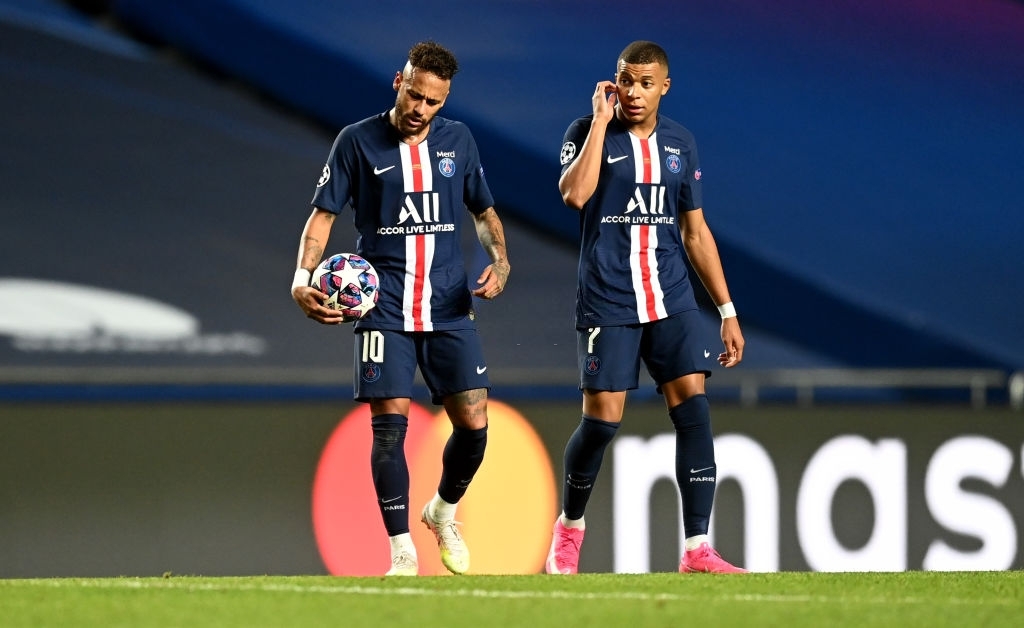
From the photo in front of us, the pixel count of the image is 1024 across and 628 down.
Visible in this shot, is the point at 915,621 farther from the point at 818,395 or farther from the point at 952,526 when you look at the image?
the point at 818,395

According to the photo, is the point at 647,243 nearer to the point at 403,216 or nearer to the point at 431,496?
the point at 403,216

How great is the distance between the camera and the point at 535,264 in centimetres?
882

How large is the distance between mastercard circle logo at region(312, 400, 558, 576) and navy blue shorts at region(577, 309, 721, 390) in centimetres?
202

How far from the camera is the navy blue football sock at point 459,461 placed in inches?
191

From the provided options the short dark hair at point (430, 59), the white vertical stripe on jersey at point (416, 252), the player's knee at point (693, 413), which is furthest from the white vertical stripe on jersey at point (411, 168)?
the player's knee at point (693, 413)

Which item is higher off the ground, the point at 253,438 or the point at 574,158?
the point at 574,158

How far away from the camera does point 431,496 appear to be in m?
6.85

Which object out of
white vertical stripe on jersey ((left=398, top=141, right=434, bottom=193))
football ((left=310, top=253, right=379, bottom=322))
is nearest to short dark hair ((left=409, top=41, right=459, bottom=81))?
white vertical stripe on jersey ((left=398, top=141, right=434, bottom=193))

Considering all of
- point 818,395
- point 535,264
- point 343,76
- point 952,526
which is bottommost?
point 952,526

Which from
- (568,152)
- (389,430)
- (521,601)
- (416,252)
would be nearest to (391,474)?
(389,430)

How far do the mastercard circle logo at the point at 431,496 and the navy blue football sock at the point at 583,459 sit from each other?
183cm

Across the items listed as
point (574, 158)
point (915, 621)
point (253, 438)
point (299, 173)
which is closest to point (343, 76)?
point (299, 173)

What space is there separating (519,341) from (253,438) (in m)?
1.96

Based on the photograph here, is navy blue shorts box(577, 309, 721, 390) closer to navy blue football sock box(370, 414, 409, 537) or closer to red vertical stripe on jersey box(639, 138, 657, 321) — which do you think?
red vertical stripe on jersey box(639, 138, 657, 321)
